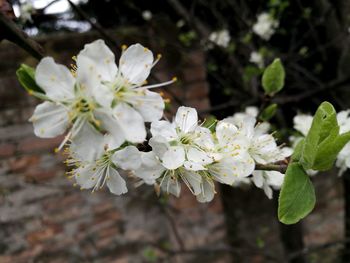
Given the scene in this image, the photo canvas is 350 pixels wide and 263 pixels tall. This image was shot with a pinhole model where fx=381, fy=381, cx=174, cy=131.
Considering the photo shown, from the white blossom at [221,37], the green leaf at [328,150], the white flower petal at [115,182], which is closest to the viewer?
the green leaf at [328,150]

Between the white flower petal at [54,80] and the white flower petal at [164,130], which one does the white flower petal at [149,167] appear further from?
the white flower petal at [54,80]

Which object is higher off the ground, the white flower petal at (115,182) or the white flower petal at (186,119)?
the white flower petal at (186,119)

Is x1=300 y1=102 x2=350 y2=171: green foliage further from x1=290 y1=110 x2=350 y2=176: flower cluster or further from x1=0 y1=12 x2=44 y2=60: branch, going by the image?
x1=0 y1=12 x2=44 y2=60: branch

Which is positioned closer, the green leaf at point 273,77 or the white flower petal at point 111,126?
the white flower petal at point 111,126

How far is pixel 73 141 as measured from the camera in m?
0.52

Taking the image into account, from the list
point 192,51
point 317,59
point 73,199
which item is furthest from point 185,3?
point 73,199

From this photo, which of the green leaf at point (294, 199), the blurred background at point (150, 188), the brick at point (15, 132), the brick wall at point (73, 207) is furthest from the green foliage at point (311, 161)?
the brick at point (15, 132)

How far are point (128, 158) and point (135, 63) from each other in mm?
158

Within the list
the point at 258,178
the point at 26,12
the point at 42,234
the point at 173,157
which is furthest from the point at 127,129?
the point at 42,234

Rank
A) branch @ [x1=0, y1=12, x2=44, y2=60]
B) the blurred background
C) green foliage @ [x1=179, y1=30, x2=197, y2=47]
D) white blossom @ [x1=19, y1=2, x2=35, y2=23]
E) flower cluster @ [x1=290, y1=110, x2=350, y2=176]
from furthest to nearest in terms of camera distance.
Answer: green foliage @ [x1=179, y1=30, x2=197, y2=47] < the blurred background < white blossom @ [x1=19, y1=2, x2=35, y2=23] < flower cluster @ [x1=290, y1=110, x2=350, y2=176] < branch @ [x1=0, y1=12, x2=44, y2=60]

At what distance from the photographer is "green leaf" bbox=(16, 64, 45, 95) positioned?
0.49 metres

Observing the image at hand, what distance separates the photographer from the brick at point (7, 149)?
1.87 m

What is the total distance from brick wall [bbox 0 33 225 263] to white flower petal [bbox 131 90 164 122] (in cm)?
126

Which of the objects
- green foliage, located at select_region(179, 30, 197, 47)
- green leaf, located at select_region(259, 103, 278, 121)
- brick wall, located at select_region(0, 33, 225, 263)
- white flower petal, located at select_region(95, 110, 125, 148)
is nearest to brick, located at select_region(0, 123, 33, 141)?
brick wall, located at select_region(0, 33, 225, 263)
